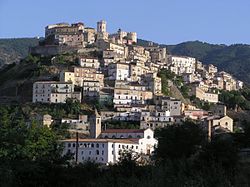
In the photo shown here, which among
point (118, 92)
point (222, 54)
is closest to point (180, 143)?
point (118, 92)

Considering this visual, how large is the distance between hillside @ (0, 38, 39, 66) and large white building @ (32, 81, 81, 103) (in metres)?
69.4

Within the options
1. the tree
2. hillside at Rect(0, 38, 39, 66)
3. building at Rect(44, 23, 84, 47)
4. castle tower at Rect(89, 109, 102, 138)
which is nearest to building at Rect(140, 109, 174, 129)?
castle tower at Rect(89, 109, 102, 138)

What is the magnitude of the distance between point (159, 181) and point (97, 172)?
33.9 ft

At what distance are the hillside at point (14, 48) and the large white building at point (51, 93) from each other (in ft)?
228

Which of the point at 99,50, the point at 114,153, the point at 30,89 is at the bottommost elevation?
the point at 114,153

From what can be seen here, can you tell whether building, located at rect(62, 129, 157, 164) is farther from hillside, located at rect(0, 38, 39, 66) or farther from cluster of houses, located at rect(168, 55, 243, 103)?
hillside, located at rect(0, 38, 39, 66)

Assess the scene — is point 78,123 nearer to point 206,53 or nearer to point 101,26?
point 101,26

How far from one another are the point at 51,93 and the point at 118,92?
7.28m

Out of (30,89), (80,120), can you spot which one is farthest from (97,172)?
(30,89)

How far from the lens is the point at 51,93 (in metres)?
69.6

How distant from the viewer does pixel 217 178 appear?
18484 millimetres

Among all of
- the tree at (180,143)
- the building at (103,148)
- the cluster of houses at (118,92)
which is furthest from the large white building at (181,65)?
the tree at (180,143)

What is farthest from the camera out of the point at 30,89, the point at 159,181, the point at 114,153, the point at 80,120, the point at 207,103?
the point at 207,103

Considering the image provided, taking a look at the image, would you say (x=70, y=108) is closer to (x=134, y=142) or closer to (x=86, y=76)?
(x=86, y=76)
